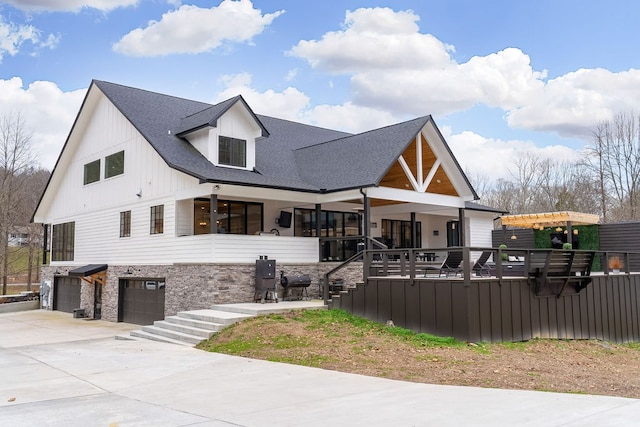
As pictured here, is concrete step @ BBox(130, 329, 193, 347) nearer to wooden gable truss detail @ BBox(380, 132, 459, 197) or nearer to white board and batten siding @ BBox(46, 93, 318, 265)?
white board and batten siding @ BBox(46, 93, 318, 265)

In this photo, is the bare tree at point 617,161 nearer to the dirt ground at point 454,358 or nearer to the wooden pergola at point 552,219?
the wooden pergola at point 552,219

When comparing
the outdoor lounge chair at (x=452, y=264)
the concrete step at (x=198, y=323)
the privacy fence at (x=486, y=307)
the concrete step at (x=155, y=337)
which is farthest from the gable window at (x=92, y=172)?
the outdoor lounge chair at (x=452, y=264)

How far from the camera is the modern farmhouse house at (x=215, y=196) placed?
15352 mm

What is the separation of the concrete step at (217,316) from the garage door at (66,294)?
34.6 feet

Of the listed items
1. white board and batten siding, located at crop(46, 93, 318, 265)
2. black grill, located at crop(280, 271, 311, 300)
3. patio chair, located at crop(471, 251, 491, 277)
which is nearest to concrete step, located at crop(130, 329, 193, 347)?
white board and batten siding, located at crop(46, 93, 318, 265)

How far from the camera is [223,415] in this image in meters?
5.92

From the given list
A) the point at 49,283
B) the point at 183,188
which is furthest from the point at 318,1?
the point at 49,283

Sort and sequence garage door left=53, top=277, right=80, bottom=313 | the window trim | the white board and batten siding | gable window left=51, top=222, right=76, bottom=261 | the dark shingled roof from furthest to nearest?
gable window left=51, top=222, right=76, bottom=261, garage door left=53, top=277, right=80, bottom=313, the window trim, the dark shingled roof, the white board and batten siding

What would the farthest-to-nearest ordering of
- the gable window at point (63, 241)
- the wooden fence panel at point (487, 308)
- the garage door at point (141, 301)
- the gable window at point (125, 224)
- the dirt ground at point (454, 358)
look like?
the gable window at point (63, 241) < the gable window at point (125, 224) < the garage door at point (141, 301) < the wooden fence panel at point (487, 308) < the dirt ground at point (454, 358)

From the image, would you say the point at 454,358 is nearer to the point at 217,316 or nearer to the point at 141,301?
the point at 217,316

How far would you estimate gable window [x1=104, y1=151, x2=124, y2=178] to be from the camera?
19.2 metres

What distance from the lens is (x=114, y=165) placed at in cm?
1964

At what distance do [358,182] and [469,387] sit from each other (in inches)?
A: 357

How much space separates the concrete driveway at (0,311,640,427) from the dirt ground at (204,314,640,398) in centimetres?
69
